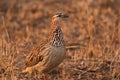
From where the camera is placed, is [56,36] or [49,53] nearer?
[49,53]

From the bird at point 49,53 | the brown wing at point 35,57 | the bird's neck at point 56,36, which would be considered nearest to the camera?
the bird at point 49,53

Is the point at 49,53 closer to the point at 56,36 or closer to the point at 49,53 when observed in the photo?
the point at 49,53

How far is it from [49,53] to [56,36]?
0.33 metres

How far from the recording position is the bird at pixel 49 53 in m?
7.85

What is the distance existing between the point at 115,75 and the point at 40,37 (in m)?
3.46

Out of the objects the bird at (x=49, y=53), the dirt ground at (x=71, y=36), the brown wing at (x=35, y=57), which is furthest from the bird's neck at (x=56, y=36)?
the dirt ground at (x=71, y=36)

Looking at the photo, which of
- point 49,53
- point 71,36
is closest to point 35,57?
point 49,53

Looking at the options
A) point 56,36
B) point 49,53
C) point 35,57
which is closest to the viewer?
point 49,53

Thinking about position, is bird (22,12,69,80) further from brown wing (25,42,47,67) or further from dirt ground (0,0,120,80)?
dirt ground (0,0,120,80)

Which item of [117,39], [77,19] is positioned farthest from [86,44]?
[77,19]

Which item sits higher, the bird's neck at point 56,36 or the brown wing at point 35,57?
the bird's neck at point 56,36

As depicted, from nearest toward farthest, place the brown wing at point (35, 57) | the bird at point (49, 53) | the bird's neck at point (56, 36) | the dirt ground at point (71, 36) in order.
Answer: the bird at point (49, 53) < the bird's neck at point (56, 36) < the brown wing at point (35, 57) < the dirt ground at point (71, 36)

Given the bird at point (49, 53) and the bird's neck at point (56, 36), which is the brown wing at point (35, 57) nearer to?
the bird at point (49, 53)

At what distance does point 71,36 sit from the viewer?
11.7m
